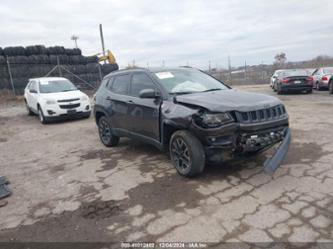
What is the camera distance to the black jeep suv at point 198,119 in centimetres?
381

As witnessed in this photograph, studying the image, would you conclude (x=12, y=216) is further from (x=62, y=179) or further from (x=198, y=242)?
(x=198, y=242)

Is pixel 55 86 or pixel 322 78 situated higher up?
pixel 55 86

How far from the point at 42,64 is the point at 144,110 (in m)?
18.4

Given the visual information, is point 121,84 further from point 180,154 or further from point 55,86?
point 55,86

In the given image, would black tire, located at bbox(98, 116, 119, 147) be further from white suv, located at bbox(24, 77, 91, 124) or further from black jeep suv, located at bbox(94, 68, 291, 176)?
white suv, located at bbox(24, 77, 91, 124)

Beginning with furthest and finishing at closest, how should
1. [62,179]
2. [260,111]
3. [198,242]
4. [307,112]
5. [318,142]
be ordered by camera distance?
[307,112] < [318,142] < [62,179] < [260,111] < [198,242]

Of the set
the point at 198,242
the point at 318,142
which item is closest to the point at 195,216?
the point at 198,242

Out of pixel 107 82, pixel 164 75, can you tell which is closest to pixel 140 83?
pixel 164 75

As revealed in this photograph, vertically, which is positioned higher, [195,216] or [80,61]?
[80,61]

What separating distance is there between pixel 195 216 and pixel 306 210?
1245 mm

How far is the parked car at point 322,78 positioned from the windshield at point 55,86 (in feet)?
40.3

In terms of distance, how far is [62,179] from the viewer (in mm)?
4723

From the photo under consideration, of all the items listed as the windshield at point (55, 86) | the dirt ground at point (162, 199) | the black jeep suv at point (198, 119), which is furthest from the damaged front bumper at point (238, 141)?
the windshield at point (55, 86)

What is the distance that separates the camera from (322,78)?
14.8 meters
